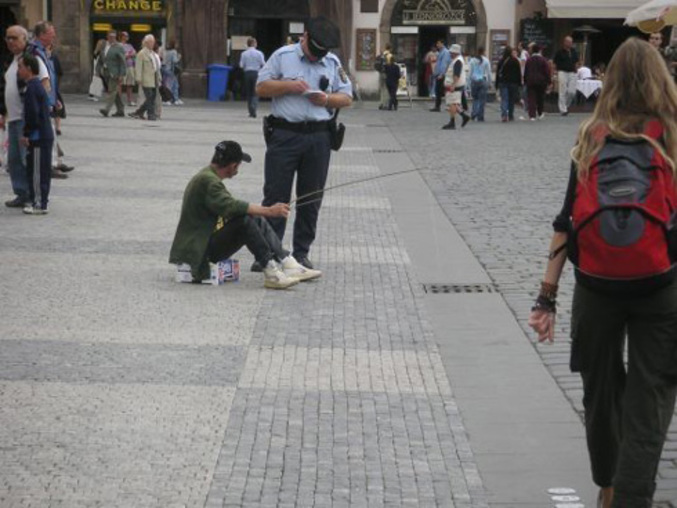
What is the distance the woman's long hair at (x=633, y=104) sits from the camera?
4855 mm

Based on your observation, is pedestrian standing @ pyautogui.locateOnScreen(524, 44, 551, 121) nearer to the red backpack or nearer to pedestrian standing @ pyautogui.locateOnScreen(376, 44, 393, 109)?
pedestrian standing @ pyautogui.locateOnScreen(376, 44, 393, 109)

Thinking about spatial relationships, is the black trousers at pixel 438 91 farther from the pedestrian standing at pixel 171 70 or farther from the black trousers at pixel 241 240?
the black trousers at pixel 241 240

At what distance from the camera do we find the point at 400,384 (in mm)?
7320

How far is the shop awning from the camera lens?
136ft

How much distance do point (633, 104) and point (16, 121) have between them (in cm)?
1035

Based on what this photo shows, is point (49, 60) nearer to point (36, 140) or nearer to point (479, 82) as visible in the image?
point (36, 140)

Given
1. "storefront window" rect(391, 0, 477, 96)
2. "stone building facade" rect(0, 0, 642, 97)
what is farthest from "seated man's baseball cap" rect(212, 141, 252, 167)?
"storefront window" rect(391, 0, 477, 96)

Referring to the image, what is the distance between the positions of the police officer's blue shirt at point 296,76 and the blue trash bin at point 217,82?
30.5 m

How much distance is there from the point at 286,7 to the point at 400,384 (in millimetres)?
35799

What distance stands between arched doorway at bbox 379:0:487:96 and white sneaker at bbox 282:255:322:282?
3331 cm

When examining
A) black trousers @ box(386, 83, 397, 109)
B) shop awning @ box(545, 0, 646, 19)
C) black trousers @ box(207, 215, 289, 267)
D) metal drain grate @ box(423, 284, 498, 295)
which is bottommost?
black trousers @ box(386, 83, 397, 109)

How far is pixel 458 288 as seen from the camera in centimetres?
1024

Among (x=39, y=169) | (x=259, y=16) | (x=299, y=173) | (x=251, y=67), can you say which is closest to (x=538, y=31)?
(x=259, y=16)

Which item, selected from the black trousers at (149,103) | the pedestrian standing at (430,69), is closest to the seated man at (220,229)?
the black trousers at (149,103)
